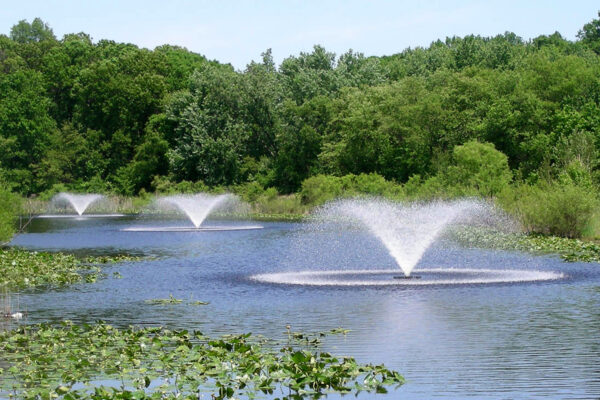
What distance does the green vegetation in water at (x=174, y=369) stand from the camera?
663 inches

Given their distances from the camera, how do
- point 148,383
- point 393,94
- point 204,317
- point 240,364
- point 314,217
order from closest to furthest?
point 148,383 → point 240,364 → point 204,317 → point 314,217 → point 393,94

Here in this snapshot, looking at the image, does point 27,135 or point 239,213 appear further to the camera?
point 27,135

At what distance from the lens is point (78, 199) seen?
112938 mm

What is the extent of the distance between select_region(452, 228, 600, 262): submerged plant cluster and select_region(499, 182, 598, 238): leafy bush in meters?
1.09

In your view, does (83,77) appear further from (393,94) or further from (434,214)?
(434,214)

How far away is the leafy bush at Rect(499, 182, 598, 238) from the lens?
52344mm

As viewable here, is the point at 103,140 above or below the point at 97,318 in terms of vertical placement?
above

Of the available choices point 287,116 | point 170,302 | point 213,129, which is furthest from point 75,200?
point 170,302

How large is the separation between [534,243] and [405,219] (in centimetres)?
2069

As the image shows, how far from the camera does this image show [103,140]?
4781 inches

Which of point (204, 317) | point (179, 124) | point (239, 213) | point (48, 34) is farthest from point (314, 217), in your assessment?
point (48, 34)

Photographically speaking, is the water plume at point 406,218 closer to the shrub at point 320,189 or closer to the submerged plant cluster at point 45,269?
the shrub at point 320,189

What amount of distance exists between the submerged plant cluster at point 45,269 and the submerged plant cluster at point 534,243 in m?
19.4

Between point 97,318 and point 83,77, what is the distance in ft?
326
